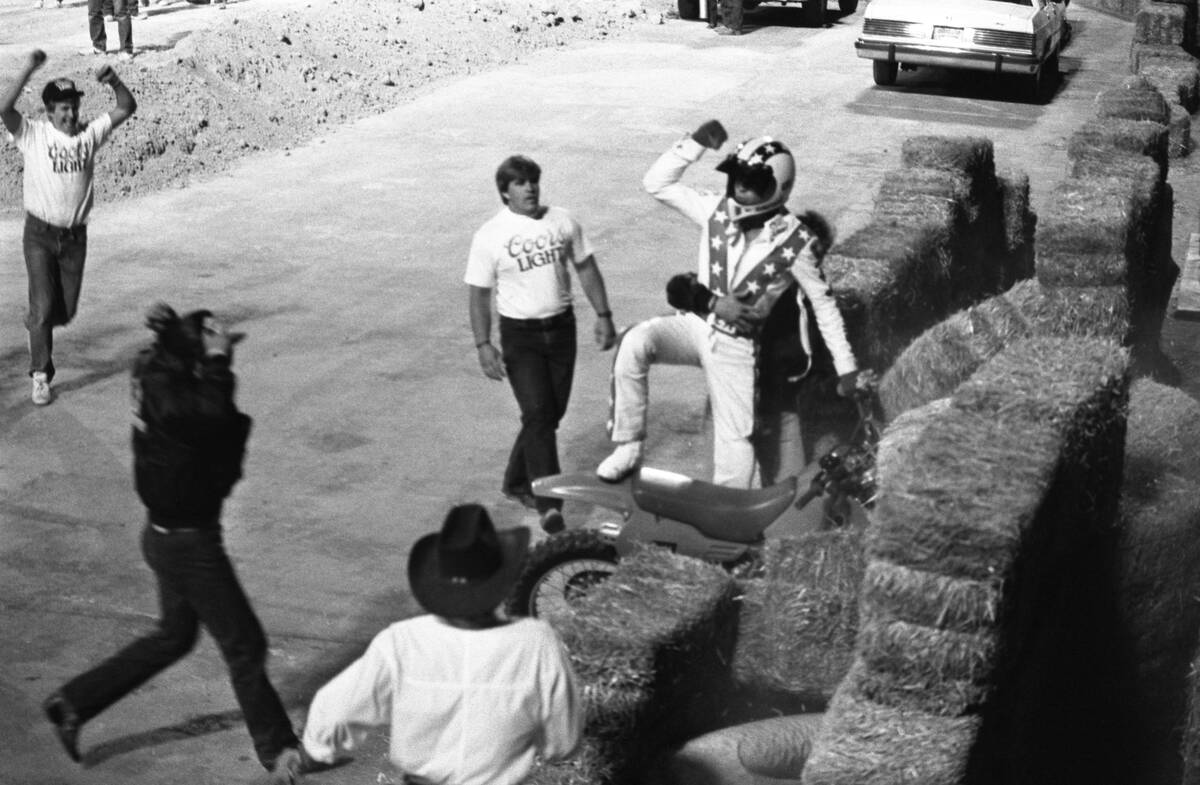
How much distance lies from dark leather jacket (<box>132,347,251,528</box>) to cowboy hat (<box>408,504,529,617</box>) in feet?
6.31

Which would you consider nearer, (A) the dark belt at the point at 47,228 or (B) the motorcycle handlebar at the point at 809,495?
(B) the motorcycle handlebar at the point at 809,495

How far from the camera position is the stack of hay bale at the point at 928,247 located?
34.7 feet

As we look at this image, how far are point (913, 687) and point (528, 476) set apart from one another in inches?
150

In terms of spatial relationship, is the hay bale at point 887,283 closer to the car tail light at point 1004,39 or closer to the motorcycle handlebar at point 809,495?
the motorcycle handlebar at point 809,495

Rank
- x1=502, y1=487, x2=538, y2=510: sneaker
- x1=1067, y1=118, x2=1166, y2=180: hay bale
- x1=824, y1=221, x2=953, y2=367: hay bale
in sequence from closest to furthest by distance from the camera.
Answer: x1=502, y1=487, x2=538, y2=510: sneaker, x1=824, y1=221, x2=953, y2=367: hay bale, x1=1067, y1=118, x2=1166, y2=180: hay bale

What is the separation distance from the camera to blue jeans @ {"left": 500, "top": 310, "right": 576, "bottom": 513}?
9430mm

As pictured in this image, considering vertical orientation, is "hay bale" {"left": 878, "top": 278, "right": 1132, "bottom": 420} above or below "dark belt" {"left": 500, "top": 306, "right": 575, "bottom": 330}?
below

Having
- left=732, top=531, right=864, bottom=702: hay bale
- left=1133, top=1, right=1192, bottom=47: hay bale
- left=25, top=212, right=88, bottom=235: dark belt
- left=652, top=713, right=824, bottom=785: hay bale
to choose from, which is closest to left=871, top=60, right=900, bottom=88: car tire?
left=1133, top=1, right=1192, bottom=47: hay bale

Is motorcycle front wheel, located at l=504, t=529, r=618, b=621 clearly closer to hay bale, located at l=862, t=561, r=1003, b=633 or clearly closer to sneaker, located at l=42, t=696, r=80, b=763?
hay bale, located at l=862, t=561, r=1003, b=633

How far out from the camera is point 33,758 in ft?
23.3

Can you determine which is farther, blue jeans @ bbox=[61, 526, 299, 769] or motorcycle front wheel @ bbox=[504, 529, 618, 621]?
motorcycle front wheel @ bbox=[504, 529, 618, 621]

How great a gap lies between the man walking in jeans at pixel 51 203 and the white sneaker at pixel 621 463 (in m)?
4.54

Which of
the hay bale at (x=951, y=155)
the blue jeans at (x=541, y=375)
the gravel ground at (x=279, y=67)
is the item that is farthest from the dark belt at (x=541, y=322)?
the gravel ground at (x=279, y=67)

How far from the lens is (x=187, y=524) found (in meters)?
6.77
